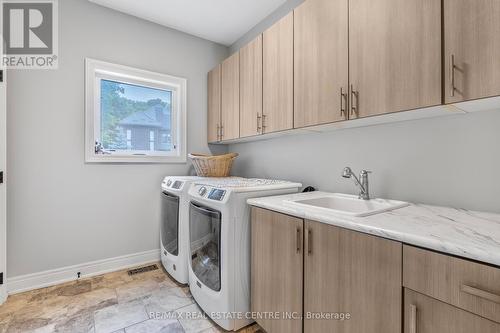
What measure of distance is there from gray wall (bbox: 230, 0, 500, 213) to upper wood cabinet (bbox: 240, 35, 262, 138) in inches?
16.7

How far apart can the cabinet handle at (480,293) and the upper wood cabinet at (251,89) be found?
1.59 metres

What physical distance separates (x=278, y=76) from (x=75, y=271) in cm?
253

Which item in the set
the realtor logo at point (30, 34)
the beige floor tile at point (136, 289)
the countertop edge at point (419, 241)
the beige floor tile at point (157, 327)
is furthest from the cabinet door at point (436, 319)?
the realtor logo at point (30, 34)

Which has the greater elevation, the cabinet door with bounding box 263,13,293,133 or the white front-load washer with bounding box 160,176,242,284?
the cabinet door with bounding box 263,13,293,133

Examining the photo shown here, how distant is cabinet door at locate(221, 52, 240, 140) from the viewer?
2.31 m

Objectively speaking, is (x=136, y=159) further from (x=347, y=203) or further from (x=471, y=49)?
(x=471, y=49)

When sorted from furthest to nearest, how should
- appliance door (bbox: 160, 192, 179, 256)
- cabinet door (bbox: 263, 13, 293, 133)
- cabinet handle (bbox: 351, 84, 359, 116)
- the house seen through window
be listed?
the house seen through window
appliance door (bbox: 160, 192, 179, 256)
cabinet door (bbox: 263, 13, 293, 133)
cabinet handle (bbox: 351, 84, 359, 116)

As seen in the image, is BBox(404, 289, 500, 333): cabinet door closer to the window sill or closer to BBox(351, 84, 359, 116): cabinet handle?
BBox(351, 84, 359, 116): cabinet handle

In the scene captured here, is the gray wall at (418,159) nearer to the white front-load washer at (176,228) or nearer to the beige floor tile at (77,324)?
the white front-load washer at (176,228)

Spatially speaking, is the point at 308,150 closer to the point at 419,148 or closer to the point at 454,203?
the point at 419,148

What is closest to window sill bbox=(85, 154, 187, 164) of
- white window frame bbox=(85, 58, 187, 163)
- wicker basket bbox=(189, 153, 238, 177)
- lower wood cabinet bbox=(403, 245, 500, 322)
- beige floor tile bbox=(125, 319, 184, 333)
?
white window frame bbox=(85, 58, 187, 163)

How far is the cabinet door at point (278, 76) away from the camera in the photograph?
1726 millimetres

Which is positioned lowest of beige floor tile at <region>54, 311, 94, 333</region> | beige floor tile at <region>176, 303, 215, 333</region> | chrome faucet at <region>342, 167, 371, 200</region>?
beige floor tile at <region>176, 303, 215, 333</region>

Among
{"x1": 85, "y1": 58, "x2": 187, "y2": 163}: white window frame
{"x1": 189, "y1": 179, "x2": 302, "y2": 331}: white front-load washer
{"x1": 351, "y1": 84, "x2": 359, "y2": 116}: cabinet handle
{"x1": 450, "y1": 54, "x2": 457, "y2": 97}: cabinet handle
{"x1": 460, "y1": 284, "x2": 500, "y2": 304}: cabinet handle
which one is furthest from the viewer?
{"x1": 85, "y1": 58, "x2": 187, "y2": 163}: white window frame
